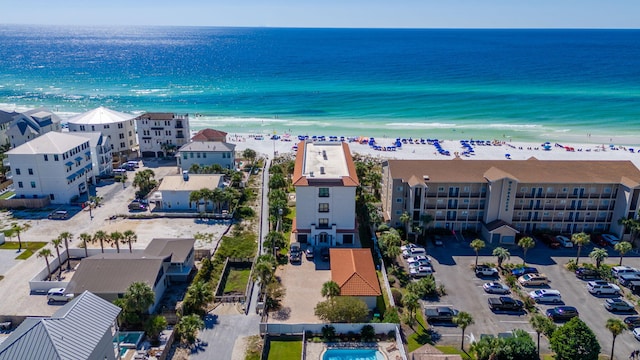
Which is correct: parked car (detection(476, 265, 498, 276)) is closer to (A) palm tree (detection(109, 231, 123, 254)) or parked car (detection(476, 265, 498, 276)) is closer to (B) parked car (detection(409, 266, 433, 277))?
(B) parked car (detection(409, 266, 433, 277))

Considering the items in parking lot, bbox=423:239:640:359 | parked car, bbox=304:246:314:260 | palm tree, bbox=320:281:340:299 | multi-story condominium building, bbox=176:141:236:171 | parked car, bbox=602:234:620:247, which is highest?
multi-story condominium building, bbox=176:141:236:171

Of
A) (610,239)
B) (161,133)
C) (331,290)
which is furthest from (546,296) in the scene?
(161,133)

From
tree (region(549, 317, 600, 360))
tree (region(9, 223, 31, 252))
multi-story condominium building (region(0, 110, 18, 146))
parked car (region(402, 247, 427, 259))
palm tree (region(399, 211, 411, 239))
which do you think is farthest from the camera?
multi-story condominium building (region(0, 110, 18, 146))

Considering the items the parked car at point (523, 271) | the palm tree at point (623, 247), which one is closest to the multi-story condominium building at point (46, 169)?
the parked car at point (523, 271)

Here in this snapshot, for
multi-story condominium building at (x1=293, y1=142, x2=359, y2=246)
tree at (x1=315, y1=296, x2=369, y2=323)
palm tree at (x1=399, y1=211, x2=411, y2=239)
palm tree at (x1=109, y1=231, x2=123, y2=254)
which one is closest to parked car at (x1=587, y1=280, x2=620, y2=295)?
palm tree at (x1=399, y1=211, x2=411, y2=239)

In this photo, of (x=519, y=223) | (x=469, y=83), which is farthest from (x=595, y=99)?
(x=519, y=223)
